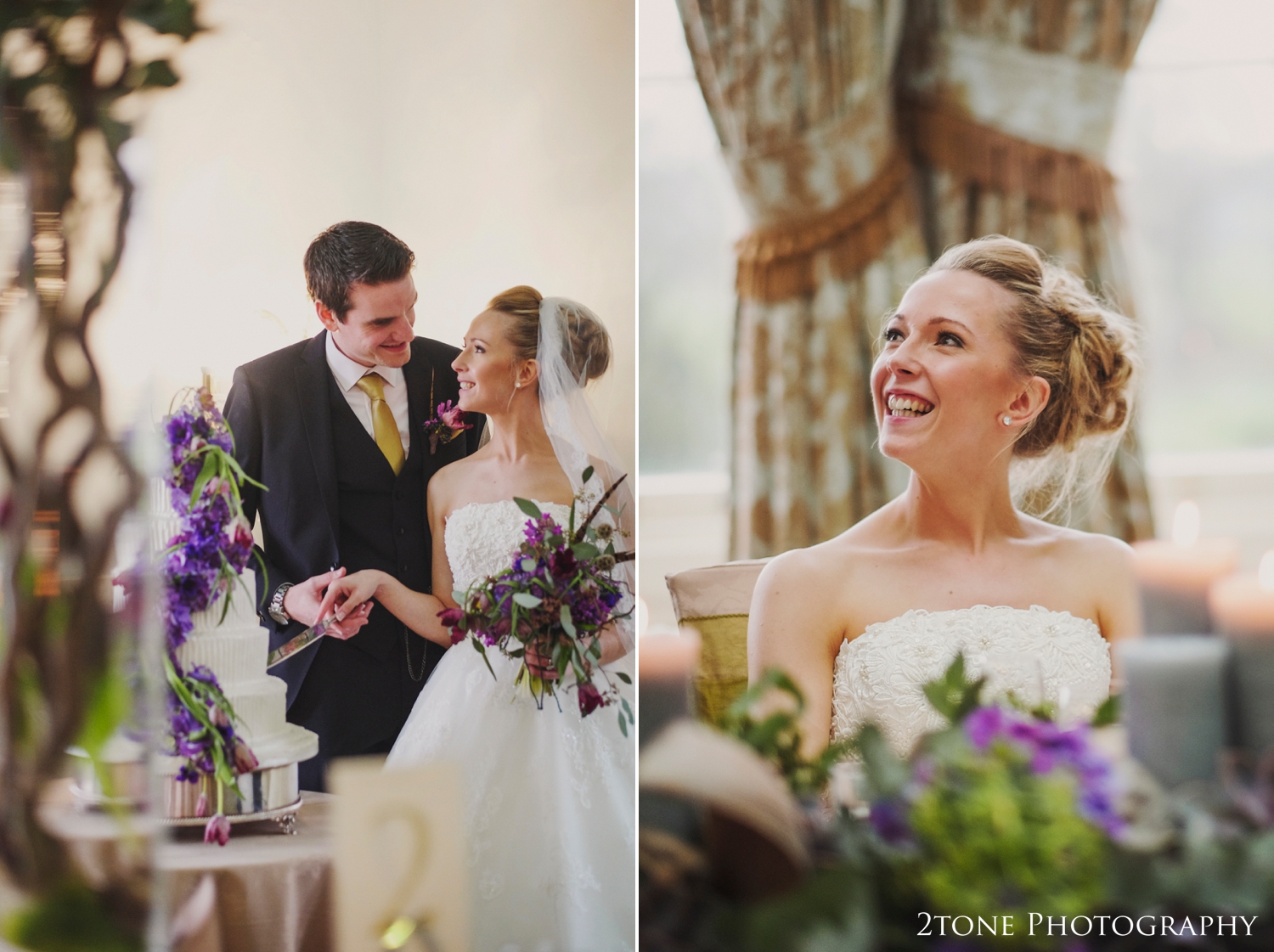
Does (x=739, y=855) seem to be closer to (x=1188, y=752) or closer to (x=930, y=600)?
(x=930, y=600)

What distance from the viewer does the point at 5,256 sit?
5.06ft

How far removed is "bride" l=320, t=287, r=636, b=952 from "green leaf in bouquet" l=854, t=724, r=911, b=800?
1.68 ft

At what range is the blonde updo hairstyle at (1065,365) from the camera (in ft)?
5.63

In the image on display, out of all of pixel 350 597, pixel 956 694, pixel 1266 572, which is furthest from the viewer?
pixel 350 597

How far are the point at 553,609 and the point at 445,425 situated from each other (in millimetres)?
366

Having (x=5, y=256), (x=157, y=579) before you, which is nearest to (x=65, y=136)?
(x=5, y=256)

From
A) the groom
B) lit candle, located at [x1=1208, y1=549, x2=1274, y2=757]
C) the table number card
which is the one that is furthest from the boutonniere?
lit candle, located at [x1=1208, y1=549, x2=1274, y2=757]

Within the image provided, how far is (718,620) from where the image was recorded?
1747mm

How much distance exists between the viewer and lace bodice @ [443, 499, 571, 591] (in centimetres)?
184

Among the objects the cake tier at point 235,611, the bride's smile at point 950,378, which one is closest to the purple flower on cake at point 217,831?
the cake tier at point 235,611

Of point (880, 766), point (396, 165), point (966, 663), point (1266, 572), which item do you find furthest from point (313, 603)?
point (1266, 572)

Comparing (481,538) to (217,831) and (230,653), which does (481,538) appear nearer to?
(230,653)

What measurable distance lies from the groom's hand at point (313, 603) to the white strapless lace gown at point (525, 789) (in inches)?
6.7

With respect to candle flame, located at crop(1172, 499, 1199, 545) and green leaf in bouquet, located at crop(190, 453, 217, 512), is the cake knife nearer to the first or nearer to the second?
green leaf in bouquet, located at crop(190, 453, 217, 512)
